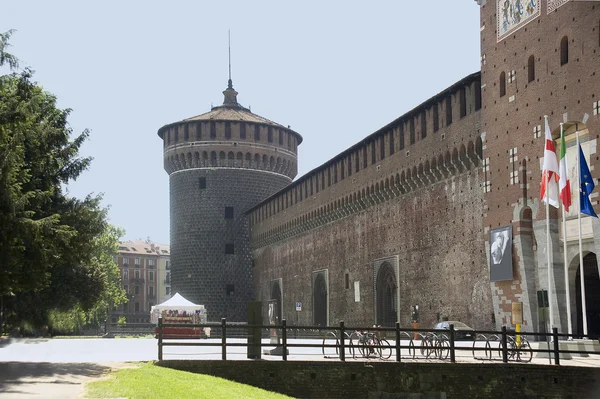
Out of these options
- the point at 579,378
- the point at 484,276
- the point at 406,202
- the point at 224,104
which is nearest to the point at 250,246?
the point at 224,104

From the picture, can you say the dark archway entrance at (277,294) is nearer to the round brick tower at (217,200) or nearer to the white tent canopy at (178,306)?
the round brick tower at (217,200)

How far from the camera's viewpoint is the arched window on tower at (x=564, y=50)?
87.1ft

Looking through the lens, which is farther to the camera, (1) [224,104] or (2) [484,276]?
(1) [224,104]

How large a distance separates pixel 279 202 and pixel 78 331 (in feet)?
→ 88.0

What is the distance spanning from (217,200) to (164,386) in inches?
1964

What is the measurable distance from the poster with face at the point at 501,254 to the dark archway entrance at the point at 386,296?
10.4 meters

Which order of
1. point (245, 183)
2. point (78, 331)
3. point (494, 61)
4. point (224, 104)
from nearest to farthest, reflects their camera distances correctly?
point (494, 61) < point (245, 183) < point (224, 104) < point (78, 331)

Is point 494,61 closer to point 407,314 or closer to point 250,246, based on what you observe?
point 407,314

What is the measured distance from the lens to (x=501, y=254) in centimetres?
2928

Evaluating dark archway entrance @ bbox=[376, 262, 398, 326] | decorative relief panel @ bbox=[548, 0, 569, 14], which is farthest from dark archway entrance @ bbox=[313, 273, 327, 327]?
decorative relief panel @ bbox=[548, 0, 569, 14]

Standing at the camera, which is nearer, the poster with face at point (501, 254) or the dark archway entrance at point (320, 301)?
the poster with face at point (501, 254)

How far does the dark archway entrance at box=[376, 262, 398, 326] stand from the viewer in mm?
40469

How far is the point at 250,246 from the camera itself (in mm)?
65062

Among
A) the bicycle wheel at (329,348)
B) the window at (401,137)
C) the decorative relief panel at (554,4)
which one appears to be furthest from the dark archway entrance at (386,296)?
the decorative relief panel at (554,4)
